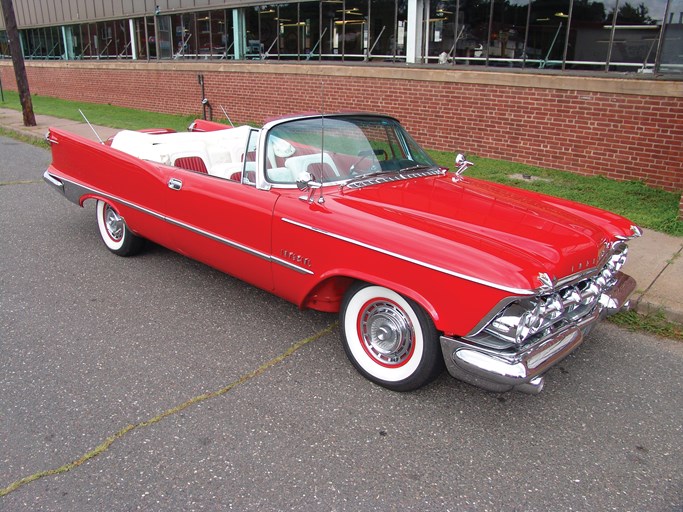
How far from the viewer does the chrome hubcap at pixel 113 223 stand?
5.41 meters

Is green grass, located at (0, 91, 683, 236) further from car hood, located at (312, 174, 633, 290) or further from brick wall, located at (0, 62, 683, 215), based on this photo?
car hood, located at (312, 174, 633, 290)

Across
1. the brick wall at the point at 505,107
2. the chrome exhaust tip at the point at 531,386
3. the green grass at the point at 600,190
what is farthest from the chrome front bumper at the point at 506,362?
the brick wall at the point at 505,107

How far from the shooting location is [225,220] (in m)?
4.09

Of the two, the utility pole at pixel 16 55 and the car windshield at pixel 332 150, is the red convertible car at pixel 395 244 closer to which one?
the car windshield at pixel 332 150

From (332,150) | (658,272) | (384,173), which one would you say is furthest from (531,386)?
(658,272)

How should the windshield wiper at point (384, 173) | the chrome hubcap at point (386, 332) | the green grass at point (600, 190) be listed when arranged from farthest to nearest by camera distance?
the green grass at point (600, 190) → the windshield wiper at point (384, 173) → the chrome hubcap at point (386, 332)

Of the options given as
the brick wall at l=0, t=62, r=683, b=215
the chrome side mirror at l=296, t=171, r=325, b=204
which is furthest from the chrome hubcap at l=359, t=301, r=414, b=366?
the brick wall at l=0, t=62, r=683, b=215

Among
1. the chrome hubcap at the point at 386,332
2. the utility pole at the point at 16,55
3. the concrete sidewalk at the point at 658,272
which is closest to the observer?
the chrome hubcap at the point at 386,332

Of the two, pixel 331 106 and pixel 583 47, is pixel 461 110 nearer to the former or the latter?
pixel 583 47

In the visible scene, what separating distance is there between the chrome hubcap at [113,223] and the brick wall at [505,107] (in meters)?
4.78

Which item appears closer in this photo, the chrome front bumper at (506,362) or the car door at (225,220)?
the chrome front bumper at (506,362)

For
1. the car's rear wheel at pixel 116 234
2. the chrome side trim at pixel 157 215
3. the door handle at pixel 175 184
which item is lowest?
the car's rear wheel at pixel 116 234

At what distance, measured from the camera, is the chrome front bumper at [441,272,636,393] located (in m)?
2.79

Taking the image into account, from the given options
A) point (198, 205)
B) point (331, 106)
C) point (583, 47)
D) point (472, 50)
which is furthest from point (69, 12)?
point (198, 205)
